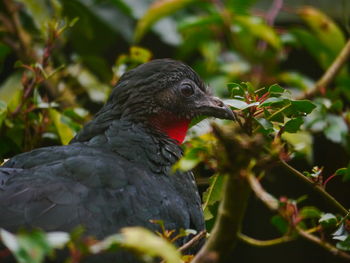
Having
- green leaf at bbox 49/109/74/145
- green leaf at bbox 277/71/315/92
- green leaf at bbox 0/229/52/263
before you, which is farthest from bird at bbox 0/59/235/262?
green leaf at bbox 277/71/315/92

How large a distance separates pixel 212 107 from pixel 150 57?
76 centimetres

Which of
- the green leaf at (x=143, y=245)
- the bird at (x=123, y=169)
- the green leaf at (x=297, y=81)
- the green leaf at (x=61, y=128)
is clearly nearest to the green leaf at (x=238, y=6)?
the green leaf at (x=297, y=81)

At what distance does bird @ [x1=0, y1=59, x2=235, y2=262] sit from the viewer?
74.7 inches

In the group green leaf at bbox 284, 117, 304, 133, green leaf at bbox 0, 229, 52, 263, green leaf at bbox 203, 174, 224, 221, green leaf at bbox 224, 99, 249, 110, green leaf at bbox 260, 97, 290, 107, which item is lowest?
green leaf at bbox 203, 174, 224, 221

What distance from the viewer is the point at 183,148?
2.60 meters

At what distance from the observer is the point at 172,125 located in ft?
8.31

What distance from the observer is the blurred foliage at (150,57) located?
87.7 inches

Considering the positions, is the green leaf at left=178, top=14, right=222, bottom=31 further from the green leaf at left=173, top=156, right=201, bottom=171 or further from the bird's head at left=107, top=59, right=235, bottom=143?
the green leaf at left=173, top=156, right=201, bottom=171

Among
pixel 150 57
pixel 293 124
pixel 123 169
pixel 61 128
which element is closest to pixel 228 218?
pixel 293 124

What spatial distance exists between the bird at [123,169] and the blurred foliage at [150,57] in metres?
0.13

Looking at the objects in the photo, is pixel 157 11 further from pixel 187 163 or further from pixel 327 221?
pixel 187 163

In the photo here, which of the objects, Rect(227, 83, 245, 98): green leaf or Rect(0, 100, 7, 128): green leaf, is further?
Rect(0, 100, 7, 128): green leaf

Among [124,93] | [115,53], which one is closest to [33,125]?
[124,93]

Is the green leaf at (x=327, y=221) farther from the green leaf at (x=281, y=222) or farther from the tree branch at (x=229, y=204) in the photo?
the tree branch at (x=229, y=204)
